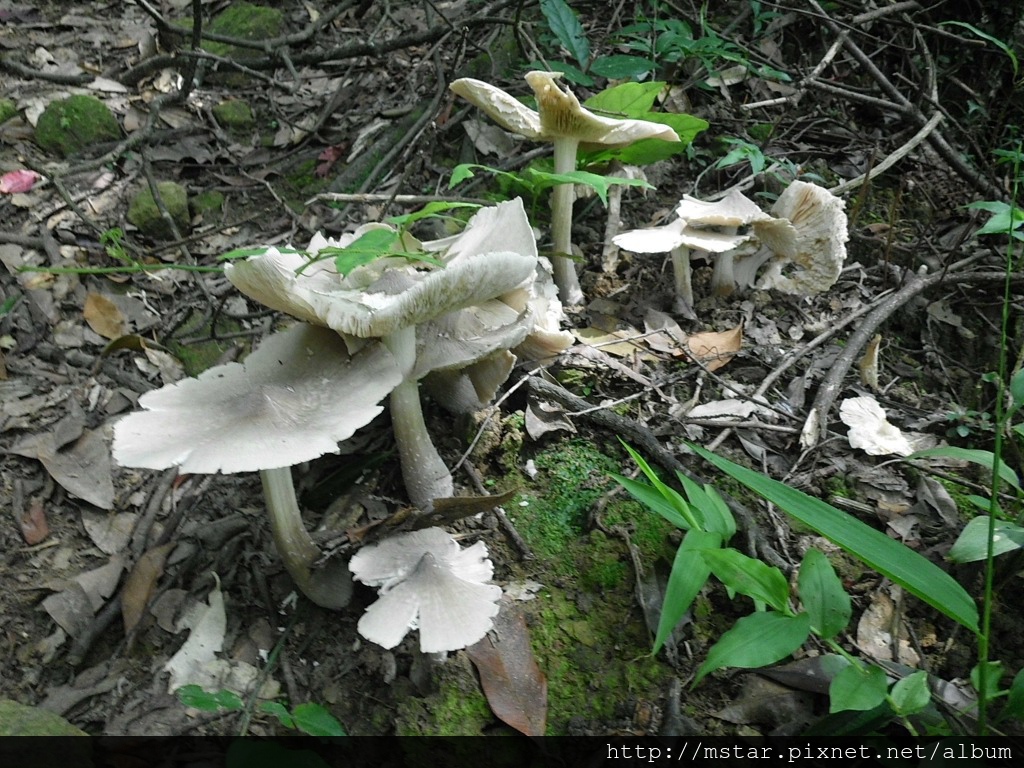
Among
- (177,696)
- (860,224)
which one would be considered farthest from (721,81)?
(177,696)

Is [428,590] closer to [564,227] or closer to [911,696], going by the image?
[911,696]

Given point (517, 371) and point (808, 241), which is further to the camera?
point (808, 241)

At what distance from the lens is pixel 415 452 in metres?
2.25

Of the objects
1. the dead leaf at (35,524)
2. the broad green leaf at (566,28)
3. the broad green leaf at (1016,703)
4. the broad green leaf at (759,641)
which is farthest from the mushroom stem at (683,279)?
the dead leaf at (35,524)

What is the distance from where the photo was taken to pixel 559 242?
10.3 ft

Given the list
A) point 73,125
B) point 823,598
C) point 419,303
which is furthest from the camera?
point 73,125

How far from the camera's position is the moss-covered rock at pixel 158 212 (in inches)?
138

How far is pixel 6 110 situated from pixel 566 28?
337 centimetres

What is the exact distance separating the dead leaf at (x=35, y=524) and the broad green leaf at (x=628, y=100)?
8.96 feet

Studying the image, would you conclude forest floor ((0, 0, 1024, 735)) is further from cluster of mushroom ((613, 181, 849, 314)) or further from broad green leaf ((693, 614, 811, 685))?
broad green leaf ((693, 614, 811, 685))

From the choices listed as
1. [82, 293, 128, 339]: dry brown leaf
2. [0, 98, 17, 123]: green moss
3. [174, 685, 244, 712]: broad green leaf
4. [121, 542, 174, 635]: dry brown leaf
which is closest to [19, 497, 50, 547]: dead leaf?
[121, 542, 174, 635]: dry brown leaf

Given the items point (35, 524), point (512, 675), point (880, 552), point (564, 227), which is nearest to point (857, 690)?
point (880, 552)

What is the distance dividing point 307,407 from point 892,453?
2009 millimetres

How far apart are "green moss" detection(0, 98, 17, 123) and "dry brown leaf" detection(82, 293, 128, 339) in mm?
1859
